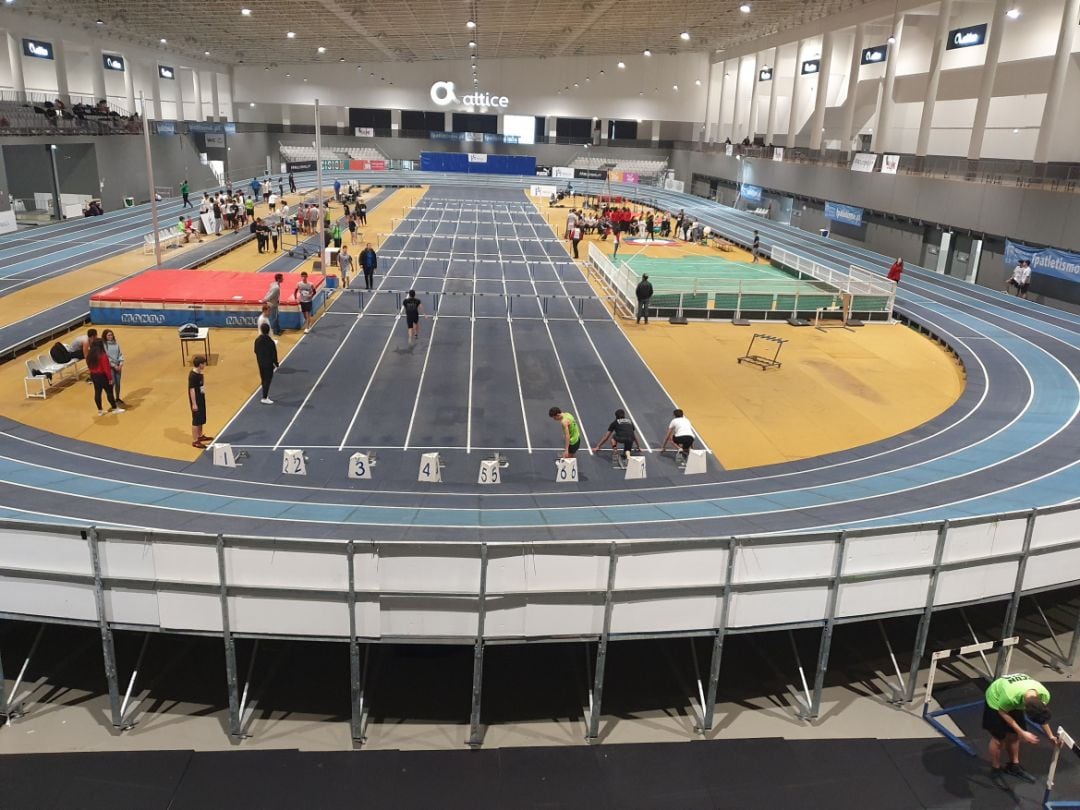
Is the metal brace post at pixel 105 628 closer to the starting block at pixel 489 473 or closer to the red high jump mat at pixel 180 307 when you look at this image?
the starting block at pixel 489 473

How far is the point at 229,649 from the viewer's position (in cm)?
796

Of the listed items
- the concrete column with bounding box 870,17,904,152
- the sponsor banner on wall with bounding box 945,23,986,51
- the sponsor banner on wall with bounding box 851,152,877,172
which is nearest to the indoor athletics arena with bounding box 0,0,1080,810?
the sponsor banner on wall with bounding box 945,23,986,51

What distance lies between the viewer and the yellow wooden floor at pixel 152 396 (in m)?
15.5

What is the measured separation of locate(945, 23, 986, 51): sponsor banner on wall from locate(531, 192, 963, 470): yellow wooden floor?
17.4 meters

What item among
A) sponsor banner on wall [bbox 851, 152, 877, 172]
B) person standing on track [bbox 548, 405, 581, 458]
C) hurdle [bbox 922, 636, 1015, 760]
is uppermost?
sponsor banner on wall [bbox 851, 152, 877, 172]

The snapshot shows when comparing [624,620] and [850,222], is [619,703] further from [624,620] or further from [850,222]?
[850,222]

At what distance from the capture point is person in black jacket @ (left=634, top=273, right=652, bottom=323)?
26.6 m

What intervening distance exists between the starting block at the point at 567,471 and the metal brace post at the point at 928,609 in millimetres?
6408

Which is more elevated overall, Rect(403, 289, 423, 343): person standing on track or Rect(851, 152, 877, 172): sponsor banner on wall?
Rect(851, 152, 877, 172): sponsor banner on wall

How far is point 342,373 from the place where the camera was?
2020 centimetres

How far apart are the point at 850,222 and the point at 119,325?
3892 cm

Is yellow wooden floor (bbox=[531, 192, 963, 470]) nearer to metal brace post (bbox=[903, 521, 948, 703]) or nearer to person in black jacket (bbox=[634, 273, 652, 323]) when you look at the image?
person in black jacket (bbox=[634, 273, 652, 323])

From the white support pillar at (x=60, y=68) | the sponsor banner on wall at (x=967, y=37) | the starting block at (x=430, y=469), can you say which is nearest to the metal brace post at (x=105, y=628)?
the starting block at (x=430, y=469)

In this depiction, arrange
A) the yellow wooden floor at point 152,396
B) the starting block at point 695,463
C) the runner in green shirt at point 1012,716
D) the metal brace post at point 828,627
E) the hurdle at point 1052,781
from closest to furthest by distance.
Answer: the hurdle at point 1052,781
the runner in green shirt at point 1012,716
the metal brace post at point 828,627
the starting block at point 695,463
the yellow wooden floor at point 152,396
